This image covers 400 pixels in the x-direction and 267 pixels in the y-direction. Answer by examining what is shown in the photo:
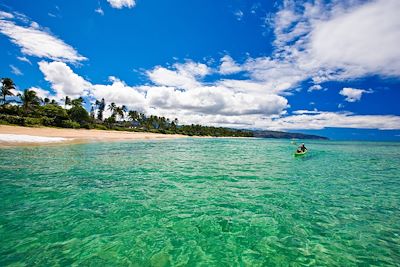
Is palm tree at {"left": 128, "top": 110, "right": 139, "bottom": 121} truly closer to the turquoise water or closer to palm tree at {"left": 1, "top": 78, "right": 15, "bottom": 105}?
palm tree at {"left": 1, "top": 78, "right": 15, "bottom": 105}

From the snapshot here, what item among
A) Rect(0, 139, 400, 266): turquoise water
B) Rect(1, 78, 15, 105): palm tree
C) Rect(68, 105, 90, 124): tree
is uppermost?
Rect(1, 78, 15, 105): palm tree

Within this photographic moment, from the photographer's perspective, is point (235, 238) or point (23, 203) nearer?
point (235, 238)

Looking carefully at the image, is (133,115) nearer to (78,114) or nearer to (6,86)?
(78,114)

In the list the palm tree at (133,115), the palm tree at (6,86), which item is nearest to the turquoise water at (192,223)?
the palm tree at (6,86)

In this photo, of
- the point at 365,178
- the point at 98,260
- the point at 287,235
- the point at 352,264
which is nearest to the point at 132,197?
the point at 98,260

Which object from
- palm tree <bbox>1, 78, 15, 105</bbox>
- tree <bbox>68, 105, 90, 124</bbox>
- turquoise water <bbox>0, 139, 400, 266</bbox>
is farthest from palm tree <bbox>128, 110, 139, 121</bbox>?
turquoise water <bbox>0, 139, 400, 266</bbox>

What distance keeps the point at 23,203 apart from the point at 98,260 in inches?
318

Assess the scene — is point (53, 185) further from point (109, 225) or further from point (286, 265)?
point (286, 265)

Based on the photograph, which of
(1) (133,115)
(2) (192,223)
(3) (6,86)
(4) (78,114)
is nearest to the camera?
(2) (192,223)

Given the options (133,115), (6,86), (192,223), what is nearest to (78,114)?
(6,86)

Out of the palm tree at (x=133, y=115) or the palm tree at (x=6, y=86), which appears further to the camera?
the palm tree at (x=133, y=115)

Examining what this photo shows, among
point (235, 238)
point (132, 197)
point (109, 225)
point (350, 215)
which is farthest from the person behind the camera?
point (132, 197)

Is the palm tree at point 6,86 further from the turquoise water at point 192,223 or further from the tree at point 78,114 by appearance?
the turquoise water at point 192,223

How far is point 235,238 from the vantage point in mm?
9250
